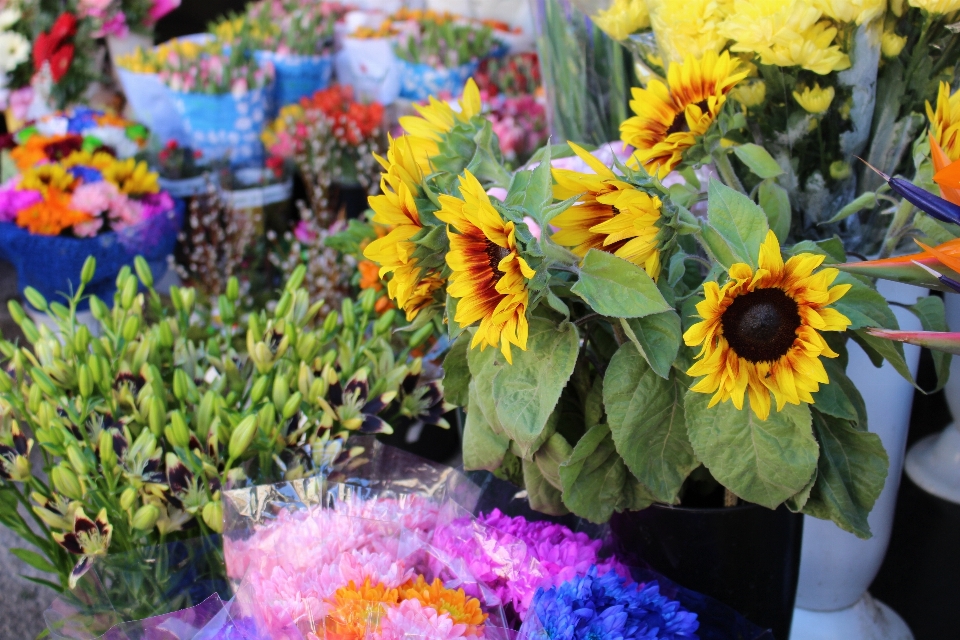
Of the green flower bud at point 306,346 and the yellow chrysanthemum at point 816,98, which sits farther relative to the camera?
the green flower bud at point 306,346

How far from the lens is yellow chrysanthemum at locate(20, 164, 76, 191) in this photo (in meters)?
1.78

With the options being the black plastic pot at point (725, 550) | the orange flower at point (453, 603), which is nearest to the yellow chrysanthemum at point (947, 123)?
the black plastic pot at point (725, 550)

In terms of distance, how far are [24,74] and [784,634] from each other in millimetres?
2529

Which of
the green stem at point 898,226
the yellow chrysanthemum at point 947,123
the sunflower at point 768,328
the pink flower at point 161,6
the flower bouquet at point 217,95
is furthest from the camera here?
the pink flower at point 161,6

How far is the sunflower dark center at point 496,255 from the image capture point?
528 mm

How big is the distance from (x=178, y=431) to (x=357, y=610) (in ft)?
0.92

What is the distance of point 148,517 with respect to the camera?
73cm

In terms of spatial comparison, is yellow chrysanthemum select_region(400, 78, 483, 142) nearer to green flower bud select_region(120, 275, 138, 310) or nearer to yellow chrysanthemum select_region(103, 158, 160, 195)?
green flower bud select_region(120, 275, 138, 310)

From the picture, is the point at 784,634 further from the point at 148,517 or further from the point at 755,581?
the point at 148,517

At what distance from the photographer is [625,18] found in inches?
33.2

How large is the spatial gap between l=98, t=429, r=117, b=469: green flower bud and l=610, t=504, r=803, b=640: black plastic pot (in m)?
0.47

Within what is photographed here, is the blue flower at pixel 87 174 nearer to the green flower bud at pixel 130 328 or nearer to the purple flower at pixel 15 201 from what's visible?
the purple flower at pixel 15 201

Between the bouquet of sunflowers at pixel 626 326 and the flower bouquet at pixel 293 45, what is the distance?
1.92 metres

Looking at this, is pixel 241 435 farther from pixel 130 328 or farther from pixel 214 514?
pixel 130 328
